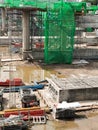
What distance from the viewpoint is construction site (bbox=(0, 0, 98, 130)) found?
2077cm

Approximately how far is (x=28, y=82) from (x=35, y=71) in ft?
12.4

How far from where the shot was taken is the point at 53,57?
3456 cm

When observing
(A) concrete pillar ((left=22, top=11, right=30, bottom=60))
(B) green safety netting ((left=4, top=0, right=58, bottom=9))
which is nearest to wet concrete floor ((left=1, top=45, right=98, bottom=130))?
(A) concrete pillar ((left=22, top=11, right=30, bottom=60))

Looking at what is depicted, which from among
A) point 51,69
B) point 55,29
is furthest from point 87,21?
point 51,69

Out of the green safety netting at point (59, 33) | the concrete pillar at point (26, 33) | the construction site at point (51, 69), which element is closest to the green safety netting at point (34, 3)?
the construction site at point (51, 69)

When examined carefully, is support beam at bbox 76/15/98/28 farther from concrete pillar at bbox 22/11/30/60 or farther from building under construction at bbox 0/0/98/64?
concrete pillar at bbox 22/11/30/60

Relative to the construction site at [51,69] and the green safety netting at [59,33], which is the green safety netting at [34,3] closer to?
the construction site at [51,69]

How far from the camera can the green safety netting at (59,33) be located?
3372 cm

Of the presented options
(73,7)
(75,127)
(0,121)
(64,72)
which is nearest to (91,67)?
(64,72)

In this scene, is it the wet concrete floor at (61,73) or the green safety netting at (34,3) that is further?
the green safety netting at (34,3)

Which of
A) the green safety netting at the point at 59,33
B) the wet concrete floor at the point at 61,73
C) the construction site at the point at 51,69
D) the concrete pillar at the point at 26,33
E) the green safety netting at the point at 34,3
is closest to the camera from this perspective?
the wet concrete floor at the point at 61,73

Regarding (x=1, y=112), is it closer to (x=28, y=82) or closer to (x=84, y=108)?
(x=84, y=108)

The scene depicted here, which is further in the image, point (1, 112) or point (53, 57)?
point (53, 57)

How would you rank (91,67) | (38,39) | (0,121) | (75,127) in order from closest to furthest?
(0,121) → (75,127) → (91,67) → (38,39)
